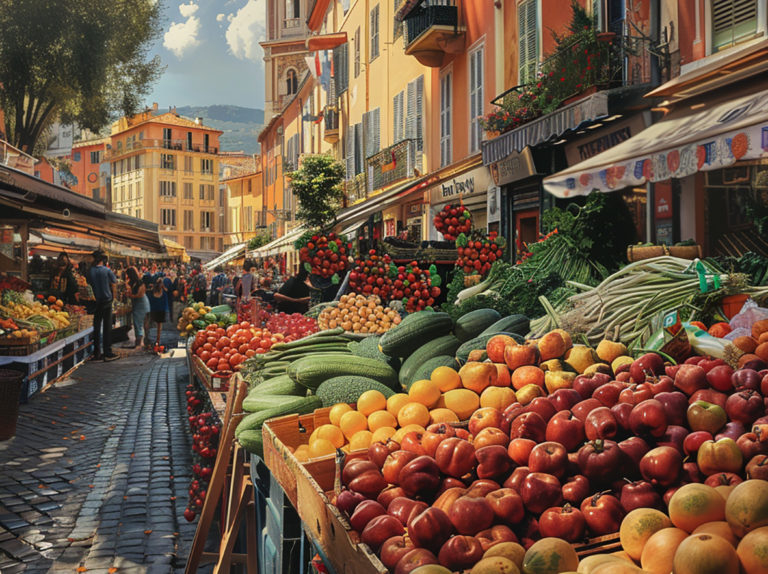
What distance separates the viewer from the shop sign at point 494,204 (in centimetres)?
1483

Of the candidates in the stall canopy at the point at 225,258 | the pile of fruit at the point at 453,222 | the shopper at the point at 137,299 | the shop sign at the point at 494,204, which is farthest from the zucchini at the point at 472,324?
the stall canopy at the point at 225,258

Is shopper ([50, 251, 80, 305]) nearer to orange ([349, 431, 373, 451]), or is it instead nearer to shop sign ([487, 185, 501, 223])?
shop sign ([487, 185, 501, 223])

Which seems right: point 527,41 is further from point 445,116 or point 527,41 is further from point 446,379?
point 446,379

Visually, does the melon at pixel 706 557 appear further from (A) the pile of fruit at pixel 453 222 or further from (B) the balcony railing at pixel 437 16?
(B) the balcony railing at pixel 437 16

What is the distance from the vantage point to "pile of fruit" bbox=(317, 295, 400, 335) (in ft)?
20.9

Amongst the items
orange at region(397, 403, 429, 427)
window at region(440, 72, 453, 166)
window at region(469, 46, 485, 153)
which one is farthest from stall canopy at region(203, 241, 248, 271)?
orange at region(397, 403, 429, 427)

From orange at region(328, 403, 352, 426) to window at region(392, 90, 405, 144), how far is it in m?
18.0

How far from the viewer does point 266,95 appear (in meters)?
53.7

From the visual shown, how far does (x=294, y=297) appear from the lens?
11.0 meters

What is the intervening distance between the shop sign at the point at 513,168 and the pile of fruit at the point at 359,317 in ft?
23.3

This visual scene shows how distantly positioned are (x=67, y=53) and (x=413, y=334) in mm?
16571

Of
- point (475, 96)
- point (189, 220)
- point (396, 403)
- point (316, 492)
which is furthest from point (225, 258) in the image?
point (189, 220)

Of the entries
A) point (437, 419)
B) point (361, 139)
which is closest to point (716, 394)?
point (437, 419)

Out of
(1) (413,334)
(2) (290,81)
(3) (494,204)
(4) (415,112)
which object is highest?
(2) (290,81)
